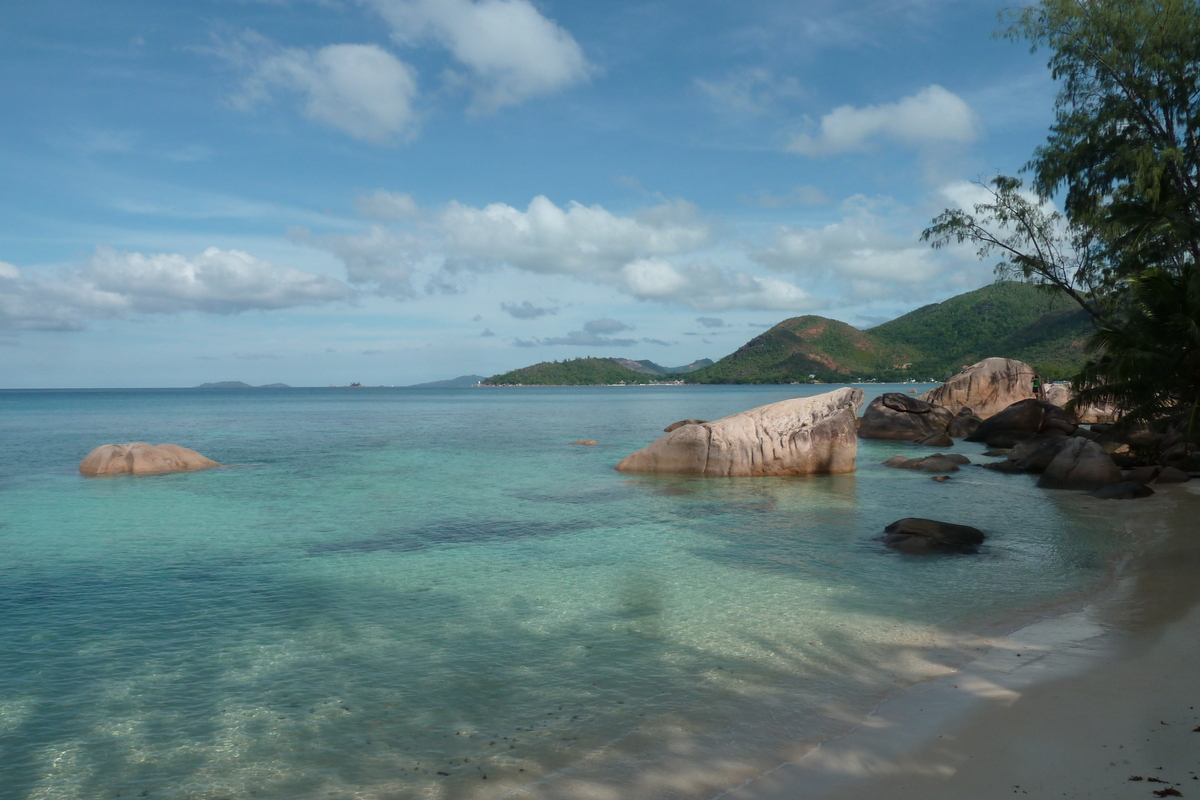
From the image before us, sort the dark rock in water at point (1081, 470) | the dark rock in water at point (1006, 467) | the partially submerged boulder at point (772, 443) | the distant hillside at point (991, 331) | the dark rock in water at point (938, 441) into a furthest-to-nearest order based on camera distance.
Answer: the distant hillside at point (991, 331), the dark rock in water at point (938, 441), the dark rock in water at point (1006, 467), the partially submerged boulder at point (772, 443), the dark rock in water at point (1081, 470)

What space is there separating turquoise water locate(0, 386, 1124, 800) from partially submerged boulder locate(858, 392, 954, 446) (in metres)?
16.6

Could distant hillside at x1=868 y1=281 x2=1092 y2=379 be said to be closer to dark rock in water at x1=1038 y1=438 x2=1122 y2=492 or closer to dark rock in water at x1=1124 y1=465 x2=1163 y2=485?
dark rock in water at x1=1124 y1=465 x2=1163 y2=485

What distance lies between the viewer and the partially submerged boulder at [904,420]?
34.2 meters

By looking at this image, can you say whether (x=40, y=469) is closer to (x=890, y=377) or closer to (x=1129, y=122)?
(x=1129, y=122)

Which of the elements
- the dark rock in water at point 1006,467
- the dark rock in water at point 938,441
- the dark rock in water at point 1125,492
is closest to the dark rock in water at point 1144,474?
the dark rock in water at point 1125,492

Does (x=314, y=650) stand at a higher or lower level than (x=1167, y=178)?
lower

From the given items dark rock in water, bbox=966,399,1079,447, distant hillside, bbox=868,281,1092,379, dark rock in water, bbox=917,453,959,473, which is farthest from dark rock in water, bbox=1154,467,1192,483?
distant hillside, bbox=868,281,1092,379

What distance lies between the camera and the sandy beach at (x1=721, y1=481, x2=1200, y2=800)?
462 cm

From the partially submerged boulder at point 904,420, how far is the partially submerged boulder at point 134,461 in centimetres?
3009

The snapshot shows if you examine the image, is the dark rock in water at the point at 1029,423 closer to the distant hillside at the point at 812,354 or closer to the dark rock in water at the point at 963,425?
the dark rock in water at the point at 963,425

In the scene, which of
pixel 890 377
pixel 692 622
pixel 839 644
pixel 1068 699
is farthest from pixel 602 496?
pixel 890 377

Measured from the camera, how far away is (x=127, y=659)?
746cm

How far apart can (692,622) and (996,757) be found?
393 cm

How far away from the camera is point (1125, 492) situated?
16.9m
